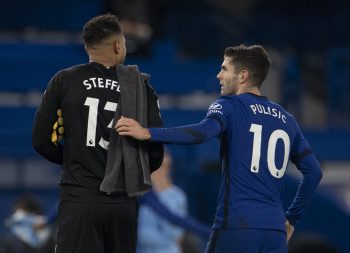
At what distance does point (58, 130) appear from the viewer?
6.30 meters

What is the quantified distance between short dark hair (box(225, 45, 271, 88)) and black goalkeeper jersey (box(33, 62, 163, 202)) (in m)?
0.65

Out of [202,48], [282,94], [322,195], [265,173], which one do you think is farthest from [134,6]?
[265,173]

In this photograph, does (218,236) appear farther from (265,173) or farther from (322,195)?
(322,195)

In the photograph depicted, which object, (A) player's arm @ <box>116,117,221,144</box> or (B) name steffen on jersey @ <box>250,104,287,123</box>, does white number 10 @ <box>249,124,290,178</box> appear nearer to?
(B) name steffen on jersey @ <box>250,104,287,123</box>

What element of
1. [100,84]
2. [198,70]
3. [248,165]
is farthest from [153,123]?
[198,70]

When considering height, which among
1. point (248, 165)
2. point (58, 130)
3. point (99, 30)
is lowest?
point (248, 165)

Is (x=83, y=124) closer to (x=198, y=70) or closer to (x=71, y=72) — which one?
(x=71, y=72)

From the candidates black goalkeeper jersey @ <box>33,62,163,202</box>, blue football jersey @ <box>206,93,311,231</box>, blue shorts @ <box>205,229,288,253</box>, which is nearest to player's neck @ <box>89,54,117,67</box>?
black goalkeeper jersey @ <box>33,62,163,202</box>

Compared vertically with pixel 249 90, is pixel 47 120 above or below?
below

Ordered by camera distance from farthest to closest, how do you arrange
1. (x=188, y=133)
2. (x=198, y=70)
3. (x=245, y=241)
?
(x=198, y=70) < (x=245, y=241) < (x=188, y=133)

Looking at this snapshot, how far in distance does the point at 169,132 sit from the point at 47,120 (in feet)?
2.45

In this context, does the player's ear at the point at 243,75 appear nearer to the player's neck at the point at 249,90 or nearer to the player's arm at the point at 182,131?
the player's neck at the point at 249,90

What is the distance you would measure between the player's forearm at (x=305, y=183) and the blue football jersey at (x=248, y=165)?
331 mm

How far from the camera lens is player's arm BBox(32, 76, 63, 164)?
622 centimetres
